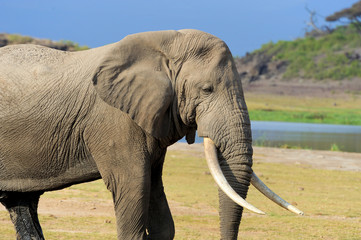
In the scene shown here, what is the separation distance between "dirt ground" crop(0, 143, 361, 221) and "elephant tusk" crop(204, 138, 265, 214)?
402 centimetres

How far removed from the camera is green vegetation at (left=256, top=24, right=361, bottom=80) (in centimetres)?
5291

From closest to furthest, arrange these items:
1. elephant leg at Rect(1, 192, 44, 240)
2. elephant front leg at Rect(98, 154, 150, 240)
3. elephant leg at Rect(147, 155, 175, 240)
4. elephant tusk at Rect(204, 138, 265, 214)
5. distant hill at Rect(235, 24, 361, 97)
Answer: elephant tusk at Rect(204, 138, 265, 214) → elephant front leg at Rect(98, 154, 150, 240) → elephant leg at Rect(147, 155, 175, 240) → elephant leg at Rect(1, 192, 44, 240) → distant hill at Rect(235, 24, 361, 97)

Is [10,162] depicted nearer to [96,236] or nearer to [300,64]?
[96,236]

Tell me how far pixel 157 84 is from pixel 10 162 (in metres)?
1.42

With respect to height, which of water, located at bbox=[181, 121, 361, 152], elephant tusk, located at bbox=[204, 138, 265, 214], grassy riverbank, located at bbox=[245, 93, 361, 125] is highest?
elephant tusk, located at bbox=[204, 138, 265, 214]

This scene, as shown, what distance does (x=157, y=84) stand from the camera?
5.14 m

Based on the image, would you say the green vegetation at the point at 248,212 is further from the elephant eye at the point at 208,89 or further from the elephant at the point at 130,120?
the elephant eye at the point at 208,89

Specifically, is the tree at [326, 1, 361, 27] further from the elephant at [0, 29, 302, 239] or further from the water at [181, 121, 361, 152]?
the elephant at [0, 29, 302, 239]

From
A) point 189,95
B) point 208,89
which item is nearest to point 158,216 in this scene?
point 189,95

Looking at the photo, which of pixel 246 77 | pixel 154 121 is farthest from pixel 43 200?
pixel 246 77

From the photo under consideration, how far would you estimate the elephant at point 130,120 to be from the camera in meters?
5.08

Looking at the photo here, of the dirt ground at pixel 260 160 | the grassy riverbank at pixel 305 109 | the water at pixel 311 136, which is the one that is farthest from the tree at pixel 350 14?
the dirt ground at pixel 260 160

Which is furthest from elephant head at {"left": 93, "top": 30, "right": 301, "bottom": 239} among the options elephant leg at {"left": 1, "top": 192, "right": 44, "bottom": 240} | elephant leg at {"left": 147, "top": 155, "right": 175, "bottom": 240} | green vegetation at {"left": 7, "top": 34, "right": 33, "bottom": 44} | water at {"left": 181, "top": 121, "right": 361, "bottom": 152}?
green vegetation at {"left": 7, "top": 34, "right": 33, "bottom": 44}

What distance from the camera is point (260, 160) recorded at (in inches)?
Answer: 669
